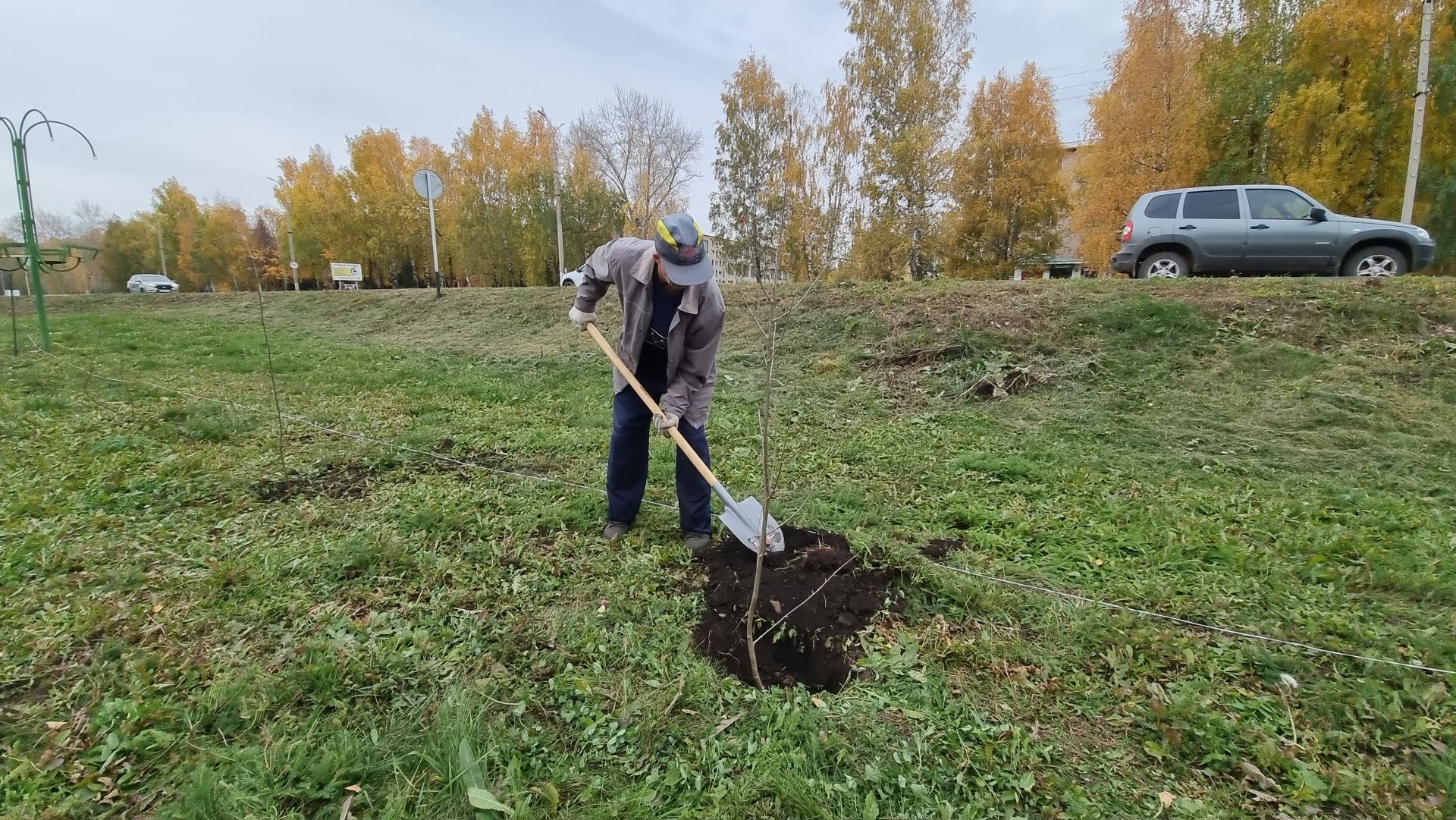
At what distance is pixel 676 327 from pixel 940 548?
1.55 m

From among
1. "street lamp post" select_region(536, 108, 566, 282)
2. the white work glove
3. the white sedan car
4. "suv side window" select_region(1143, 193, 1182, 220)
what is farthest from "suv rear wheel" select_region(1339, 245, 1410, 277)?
the white sedan car

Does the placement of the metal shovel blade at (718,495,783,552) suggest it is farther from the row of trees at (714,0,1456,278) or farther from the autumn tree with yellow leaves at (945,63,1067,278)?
the autumn tree with yellow leaves at (945,63,1067,278)

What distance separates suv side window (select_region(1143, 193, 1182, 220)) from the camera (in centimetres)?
746

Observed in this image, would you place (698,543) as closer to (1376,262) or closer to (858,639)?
(858,639)

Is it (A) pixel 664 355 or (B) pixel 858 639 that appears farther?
(A) pixel 664 355

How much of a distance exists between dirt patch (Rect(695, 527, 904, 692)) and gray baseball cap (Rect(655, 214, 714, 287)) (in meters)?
1.23

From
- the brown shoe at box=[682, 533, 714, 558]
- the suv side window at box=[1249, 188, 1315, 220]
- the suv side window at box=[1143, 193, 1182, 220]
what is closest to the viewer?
the brown shoe at box=[682, 533, 714, 558]

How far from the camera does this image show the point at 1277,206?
7008 mm

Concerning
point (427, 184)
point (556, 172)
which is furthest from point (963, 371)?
point (556, 172)

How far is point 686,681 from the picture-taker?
→ 1903 millimetres

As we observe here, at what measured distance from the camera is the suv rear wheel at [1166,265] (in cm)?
748

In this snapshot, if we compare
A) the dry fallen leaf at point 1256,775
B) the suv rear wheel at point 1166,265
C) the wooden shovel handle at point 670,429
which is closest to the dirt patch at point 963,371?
the wooden shovel handle at point 670,429

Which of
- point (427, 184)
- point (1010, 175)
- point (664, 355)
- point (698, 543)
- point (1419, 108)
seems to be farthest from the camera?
point (1010, 175)

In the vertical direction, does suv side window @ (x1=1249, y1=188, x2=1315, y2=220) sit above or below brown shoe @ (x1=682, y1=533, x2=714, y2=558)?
above
